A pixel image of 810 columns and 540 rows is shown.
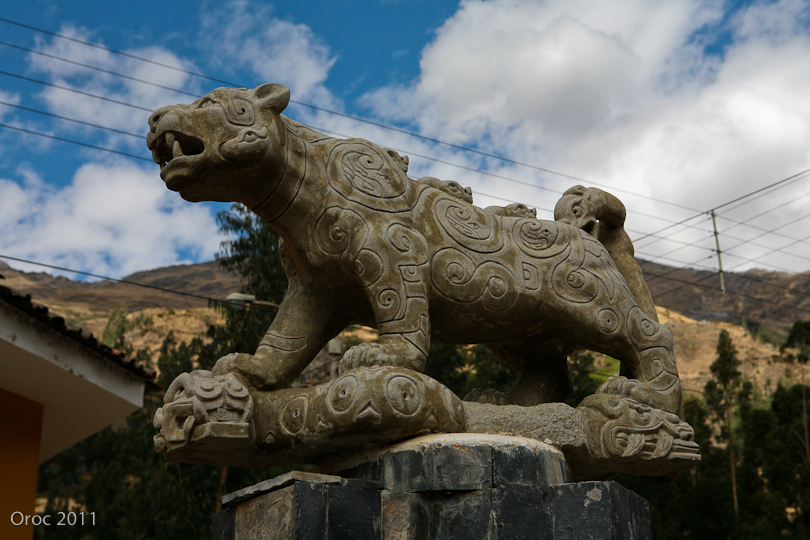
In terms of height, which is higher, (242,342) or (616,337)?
(242,342)

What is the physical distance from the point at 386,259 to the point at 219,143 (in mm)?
876

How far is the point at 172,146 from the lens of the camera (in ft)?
11.0

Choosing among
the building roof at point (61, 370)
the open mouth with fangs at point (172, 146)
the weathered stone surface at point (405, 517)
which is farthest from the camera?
the building roof at point (61, 370)

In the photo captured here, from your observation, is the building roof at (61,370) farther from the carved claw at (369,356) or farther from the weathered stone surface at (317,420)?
the carved claw at (369,356)

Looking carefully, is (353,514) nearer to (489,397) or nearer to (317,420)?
(317,420)

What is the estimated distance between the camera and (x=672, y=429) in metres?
3.63

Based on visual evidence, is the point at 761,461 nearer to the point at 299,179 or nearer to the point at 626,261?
the point at 626,261

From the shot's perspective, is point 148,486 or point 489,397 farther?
point 148,486

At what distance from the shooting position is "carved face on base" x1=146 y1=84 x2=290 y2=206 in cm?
331

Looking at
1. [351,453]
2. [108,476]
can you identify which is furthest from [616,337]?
[108,476]

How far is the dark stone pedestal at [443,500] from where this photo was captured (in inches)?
116

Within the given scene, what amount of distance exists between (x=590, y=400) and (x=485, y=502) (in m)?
0.87

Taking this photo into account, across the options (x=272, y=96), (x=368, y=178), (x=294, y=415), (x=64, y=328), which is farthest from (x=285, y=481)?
(x=64, y=328)

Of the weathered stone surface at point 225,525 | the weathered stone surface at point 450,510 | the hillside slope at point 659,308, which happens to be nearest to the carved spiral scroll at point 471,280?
the weathered stone surface at point 450,510
